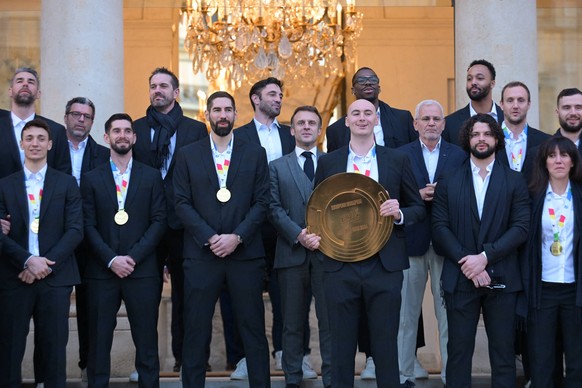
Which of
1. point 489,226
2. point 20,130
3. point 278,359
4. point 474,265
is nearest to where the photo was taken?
point 474,265

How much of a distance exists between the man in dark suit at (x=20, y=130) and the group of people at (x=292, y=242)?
10mm

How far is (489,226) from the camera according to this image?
721cm

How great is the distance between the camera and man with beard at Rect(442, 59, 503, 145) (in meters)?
8.13

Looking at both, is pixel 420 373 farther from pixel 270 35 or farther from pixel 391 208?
pixel 270 35

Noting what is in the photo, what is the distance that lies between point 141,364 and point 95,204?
1149 mm

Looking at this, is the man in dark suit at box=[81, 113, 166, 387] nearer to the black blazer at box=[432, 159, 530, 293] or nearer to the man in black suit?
the man in black suit

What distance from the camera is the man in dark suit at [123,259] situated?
757 centimetres

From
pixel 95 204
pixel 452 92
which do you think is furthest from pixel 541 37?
pixel 95 204

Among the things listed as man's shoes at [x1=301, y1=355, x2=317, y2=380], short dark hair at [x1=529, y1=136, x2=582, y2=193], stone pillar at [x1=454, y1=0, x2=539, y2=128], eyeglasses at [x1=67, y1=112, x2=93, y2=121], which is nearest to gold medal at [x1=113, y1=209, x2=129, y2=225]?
eyeglasses at [x1=67, y1=112, x2=93, y2=121]

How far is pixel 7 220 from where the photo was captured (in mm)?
7391

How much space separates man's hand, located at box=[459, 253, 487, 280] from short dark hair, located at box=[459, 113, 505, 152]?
783mm

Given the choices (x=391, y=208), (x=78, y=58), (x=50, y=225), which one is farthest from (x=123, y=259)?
(x=78, y=58)

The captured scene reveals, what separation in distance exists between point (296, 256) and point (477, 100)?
1.84m

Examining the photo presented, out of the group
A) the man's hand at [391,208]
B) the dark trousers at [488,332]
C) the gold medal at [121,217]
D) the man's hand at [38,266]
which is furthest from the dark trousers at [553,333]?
the man's hand at [38,266]
